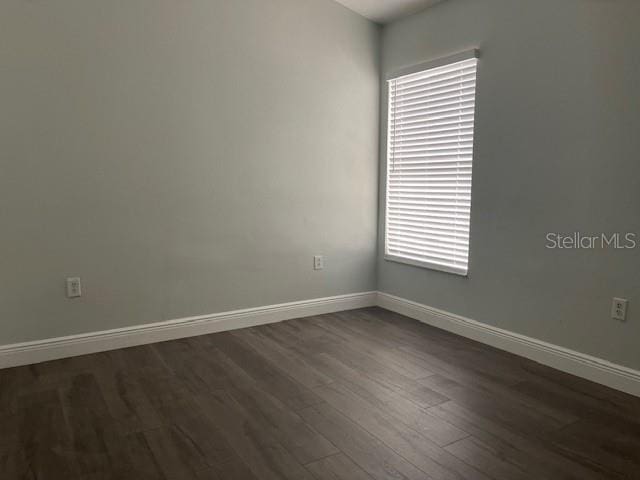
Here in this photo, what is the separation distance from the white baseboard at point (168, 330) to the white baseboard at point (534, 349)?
1.95 feet

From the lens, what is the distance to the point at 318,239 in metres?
3.89

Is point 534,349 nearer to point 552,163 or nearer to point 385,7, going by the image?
point 552,163

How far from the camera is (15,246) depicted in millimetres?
2773

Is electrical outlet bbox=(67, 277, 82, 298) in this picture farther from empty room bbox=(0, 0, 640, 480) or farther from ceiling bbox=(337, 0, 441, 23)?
ceiling bbox=(337, 0, 441, 23)

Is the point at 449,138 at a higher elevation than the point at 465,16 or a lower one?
lower

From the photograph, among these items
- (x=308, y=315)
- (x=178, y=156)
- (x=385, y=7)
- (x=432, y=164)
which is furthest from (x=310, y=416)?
(x=385, y=7)

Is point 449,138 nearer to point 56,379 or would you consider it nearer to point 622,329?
point 622,329

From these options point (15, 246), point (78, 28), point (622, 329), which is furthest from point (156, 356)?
point (622, 329)

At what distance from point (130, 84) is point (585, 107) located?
2723mm

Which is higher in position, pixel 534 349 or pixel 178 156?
pixel 178 156

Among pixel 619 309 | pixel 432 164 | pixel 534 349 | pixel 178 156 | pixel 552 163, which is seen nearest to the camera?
pixel 619 309

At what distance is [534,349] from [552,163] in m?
1.14

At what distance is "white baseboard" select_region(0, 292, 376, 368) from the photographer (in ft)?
9.37

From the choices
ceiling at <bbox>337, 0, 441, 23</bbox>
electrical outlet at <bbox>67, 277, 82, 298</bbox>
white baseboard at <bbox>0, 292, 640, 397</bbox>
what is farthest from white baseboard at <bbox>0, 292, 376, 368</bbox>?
ceiling at <bbox>337, 0, 441, 23</bbox>
